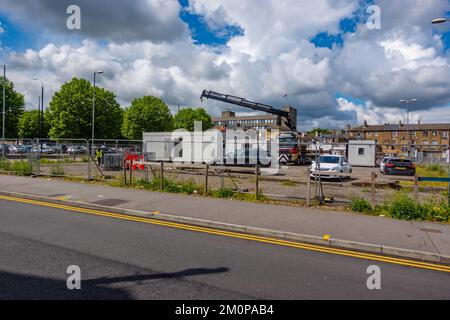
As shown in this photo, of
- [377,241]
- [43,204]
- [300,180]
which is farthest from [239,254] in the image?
[300,180]

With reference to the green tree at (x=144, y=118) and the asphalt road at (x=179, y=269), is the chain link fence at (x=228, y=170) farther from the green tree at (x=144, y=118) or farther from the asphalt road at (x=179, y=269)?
the green tree at (x=144, y=118)

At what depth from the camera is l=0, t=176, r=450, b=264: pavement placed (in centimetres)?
653

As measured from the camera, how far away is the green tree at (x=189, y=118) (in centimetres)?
7144

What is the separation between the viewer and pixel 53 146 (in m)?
19.6

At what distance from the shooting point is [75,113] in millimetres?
43188

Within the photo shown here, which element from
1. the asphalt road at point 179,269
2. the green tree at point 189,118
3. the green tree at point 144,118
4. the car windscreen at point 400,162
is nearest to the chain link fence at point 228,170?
the car windscreen at point 400,162

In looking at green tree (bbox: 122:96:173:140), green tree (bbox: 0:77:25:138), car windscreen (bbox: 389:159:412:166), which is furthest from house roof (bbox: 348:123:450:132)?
green tree (bbox: 0:77:25:138)

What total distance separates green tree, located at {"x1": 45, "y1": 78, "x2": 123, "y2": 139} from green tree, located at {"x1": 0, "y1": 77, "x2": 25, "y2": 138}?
5.94 meters

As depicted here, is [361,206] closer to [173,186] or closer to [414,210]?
[414,210]

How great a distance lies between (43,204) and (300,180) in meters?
11.1

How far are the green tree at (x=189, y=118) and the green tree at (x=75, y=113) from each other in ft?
84.1

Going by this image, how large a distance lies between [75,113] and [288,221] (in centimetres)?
4148

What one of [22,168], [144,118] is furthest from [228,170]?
[144,118]

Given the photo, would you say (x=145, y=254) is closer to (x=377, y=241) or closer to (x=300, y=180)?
(x=377, y=241)
